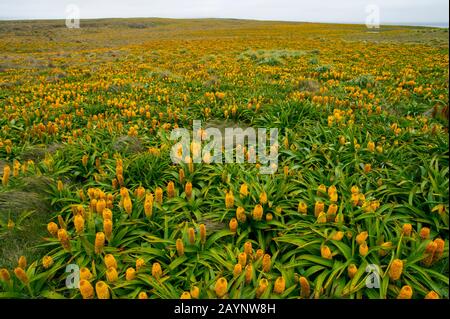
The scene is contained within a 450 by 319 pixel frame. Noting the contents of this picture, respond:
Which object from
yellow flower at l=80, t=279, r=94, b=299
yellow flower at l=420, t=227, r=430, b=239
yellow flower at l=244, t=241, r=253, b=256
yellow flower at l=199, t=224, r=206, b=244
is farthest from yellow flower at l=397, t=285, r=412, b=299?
yellow flower at l=80, t=279, r=94, b=299

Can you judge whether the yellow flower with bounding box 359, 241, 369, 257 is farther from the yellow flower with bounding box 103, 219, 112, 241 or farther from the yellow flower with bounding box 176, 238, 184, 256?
the yellow flower with bounding box 103, 219, 112, 241

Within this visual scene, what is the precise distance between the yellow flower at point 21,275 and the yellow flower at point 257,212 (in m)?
2.30

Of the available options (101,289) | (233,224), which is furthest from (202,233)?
(101,289)

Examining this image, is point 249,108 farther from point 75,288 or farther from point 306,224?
point 75,288

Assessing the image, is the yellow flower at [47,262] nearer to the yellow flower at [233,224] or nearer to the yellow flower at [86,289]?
the yellow flower at [86,289]

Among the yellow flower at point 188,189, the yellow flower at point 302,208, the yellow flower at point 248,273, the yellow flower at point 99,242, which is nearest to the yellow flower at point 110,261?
the yellow flower at point 99,242

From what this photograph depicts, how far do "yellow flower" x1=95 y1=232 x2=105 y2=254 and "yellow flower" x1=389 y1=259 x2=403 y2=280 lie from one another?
2663 mm

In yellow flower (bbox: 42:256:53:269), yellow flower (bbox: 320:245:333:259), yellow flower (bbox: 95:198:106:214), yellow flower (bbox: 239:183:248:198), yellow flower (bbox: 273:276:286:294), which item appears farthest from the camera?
yellow flower (bbox: 239:183:248:198)

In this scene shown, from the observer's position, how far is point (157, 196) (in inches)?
157

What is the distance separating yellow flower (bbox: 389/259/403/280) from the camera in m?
2.58

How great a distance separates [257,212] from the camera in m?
3.54
